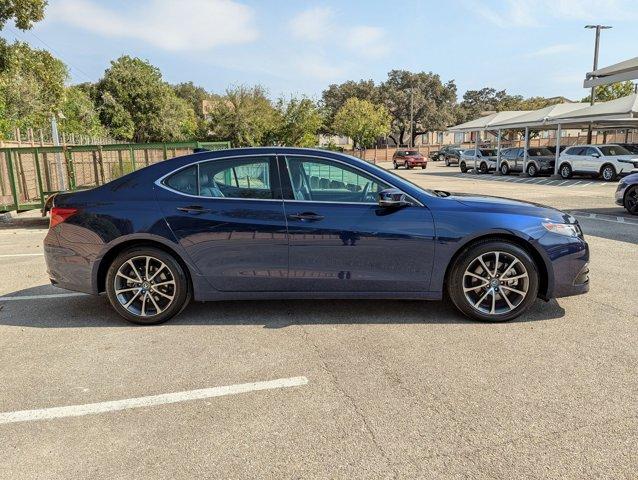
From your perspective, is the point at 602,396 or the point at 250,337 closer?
the point at 602,396

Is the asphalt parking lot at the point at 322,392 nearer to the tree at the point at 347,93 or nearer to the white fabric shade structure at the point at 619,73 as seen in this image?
the white fabric shade structure at the point at 619,73

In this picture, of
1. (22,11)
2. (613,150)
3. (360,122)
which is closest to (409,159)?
(360,122)

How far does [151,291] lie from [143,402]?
4.79 feet

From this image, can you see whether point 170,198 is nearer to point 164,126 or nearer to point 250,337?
point 250,337

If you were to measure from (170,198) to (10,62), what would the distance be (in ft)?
44.2

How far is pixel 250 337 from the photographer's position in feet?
13.3

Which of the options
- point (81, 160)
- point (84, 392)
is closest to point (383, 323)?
point (84, 392)

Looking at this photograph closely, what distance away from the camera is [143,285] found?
171 inches

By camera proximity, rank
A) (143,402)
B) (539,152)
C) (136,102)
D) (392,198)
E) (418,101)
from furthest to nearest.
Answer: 1. (418,101)
2. (136,102)
3. (539,152)
4. (392,198)
5. (143,402)

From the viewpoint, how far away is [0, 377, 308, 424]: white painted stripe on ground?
9.64 feet

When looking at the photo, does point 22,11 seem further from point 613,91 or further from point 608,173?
point 613,91

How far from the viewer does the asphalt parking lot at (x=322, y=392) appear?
248 centimetres

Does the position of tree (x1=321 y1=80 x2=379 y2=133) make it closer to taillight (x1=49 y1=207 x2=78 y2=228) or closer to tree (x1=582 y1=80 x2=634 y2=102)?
tree (x1=582 y1=80 x2=634 y2=102)

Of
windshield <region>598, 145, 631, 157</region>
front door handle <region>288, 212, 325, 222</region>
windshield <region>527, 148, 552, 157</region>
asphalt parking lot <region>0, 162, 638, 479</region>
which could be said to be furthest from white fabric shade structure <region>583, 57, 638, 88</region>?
front door handle <region>288, 212, 325, 222</region>
